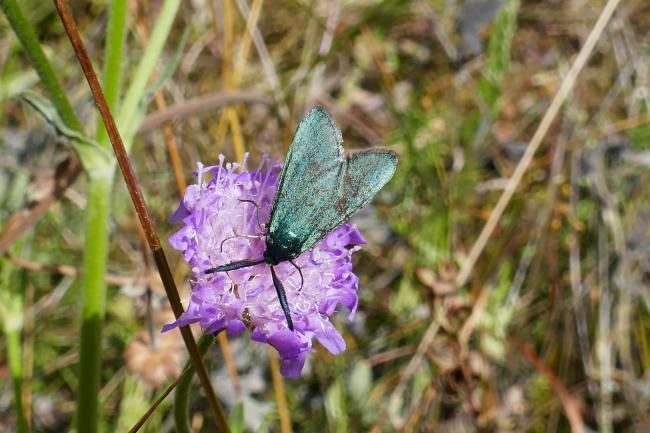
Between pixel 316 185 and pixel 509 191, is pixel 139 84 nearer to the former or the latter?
pixel 316 185

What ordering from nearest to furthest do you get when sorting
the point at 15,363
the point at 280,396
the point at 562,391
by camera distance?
the point at 15,363, the point at 280,396, the point at 562,391

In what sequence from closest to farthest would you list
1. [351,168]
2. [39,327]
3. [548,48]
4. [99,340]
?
[351,168] < [99,340] < [39,327] < [548,48]

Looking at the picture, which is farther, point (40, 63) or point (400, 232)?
point (400, 232)

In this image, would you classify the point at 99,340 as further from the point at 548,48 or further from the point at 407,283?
the point at 548,48

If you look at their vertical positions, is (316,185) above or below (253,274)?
above

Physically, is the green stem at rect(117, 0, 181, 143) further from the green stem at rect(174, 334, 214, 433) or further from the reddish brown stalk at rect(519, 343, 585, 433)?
the reddish brown stalk at rect(519, 343, 585, 433)

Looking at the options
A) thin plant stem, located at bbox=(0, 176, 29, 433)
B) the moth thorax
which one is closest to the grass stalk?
thin plant stem, located at bbox=(0, 176, 29, 433)

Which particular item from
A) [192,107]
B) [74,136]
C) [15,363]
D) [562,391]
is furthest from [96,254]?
[562,391]

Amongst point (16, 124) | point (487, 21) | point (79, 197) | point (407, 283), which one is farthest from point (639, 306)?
point (16, 124)
